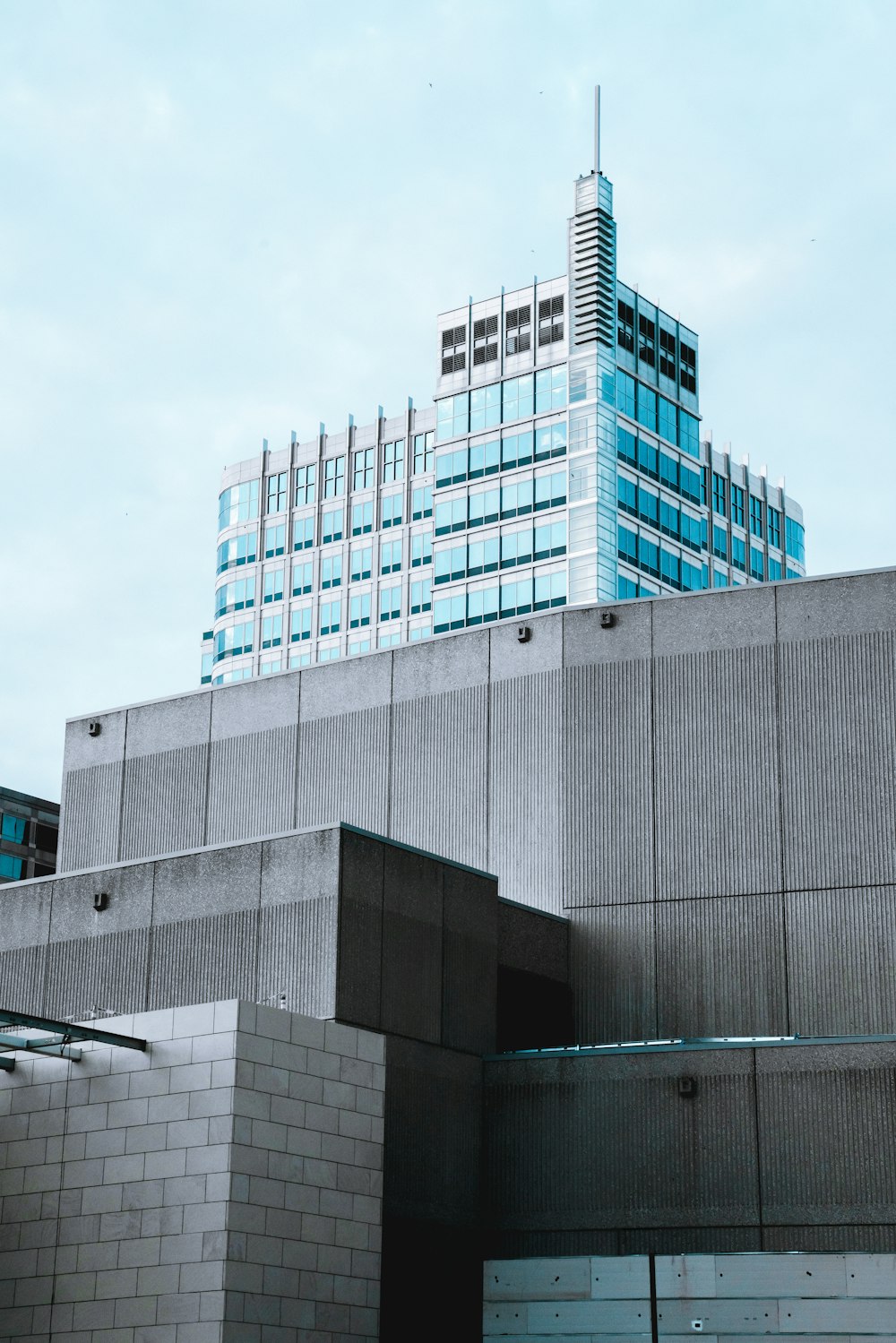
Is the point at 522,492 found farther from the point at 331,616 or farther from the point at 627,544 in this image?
the point at 331,616

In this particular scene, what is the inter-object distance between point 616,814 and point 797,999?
6.26 m

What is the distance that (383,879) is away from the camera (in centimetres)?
3984

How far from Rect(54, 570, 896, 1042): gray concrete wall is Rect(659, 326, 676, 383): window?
288ft

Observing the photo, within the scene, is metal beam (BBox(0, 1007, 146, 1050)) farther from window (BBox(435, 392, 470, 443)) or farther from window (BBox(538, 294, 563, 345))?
window (BBox(435, 392, 470, 443))

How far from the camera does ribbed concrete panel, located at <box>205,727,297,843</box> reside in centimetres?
5088

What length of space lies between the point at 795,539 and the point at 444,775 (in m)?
115

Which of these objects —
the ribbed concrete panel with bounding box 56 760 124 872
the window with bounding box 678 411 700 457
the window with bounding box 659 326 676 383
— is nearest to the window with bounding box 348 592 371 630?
the window with bounding box 678 411 700 457

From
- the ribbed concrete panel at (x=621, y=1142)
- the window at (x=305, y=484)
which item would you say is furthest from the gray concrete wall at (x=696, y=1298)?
the window at (x=305, y=484)

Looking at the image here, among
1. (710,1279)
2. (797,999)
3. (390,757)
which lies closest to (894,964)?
(797,999)

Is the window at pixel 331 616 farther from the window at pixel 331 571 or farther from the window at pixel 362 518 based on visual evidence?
the window at pixel 362 518

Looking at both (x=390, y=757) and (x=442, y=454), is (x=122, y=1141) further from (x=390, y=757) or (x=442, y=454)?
(x=442, y=454)

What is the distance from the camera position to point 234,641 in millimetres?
156000

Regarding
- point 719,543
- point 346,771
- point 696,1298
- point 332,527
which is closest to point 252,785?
point 346,771

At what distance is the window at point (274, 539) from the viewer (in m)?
154
